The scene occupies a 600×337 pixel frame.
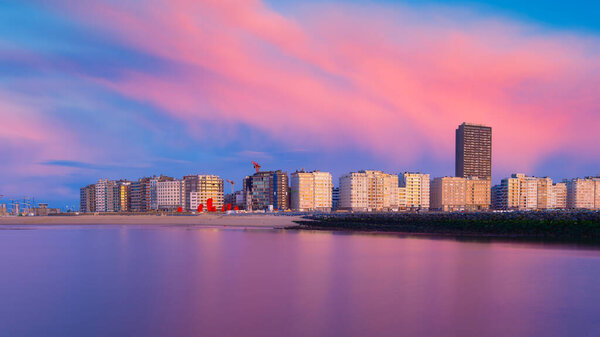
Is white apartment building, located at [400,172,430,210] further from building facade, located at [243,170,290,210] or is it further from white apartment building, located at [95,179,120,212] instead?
white apartment building, located at [95,179,120,212]

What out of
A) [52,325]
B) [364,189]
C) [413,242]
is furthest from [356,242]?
[364,189]

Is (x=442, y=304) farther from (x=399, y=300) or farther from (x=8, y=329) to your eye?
(x=8, y=329)

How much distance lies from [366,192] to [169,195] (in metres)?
77.5

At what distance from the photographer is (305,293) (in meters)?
18.3

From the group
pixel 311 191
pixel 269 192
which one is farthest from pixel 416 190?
pixel 269 192

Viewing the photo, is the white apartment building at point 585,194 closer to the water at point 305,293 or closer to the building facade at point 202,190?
the building facade at point 202,190

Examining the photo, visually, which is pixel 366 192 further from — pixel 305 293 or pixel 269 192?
pixel 305 293

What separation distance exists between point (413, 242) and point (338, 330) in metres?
27.6

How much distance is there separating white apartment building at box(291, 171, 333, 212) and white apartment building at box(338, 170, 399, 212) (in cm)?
624

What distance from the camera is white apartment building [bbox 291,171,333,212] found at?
15475 centimetres

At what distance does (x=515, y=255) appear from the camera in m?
28.8

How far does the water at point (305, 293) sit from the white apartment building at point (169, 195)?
13823 cm

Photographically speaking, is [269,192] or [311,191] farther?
[269,192]

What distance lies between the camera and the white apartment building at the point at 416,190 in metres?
166
